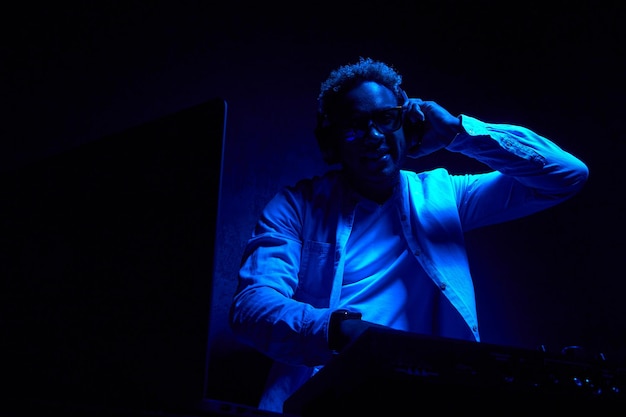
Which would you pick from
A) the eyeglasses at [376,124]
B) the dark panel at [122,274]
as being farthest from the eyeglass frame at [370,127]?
the dark panel at [122,274]

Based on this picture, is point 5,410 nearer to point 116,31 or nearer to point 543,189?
point 543,189

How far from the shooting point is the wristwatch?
3.79 feet

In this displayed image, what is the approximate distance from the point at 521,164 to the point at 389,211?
0.44 m

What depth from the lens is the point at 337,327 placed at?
117 centimetres

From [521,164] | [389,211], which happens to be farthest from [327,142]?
[521,164]

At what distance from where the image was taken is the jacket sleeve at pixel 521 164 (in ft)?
5.46

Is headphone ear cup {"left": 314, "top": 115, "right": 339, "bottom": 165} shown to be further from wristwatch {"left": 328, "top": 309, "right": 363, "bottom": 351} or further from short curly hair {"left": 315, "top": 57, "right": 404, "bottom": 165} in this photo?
wristwatch {"left": 328, "top": 309, "right": 363, "bottom": 351}

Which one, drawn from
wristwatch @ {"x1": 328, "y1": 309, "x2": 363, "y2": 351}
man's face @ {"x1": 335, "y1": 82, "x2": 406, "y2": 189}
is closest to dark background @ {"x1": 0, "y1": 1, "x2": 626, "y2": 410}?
man's face @ {"x1": 335, "y1": 82, "x2": 406, "y2": 189}

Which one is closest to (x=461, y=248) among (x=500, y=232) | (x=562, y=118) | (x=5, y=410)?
(x=500, y=232)

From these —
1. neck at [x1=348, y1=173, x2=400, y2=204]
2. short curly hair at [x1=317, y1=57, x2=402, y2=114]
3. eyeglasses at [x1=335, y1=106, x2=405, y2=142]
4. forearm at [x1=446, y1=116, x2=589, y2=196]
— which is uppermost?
short curly hair at [x1=317, y1=57, x2=402, y2=114]

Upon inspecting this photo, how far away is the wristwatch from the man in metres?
0.32

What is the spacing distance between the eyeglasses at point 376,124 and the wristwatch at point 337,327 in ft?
2.44

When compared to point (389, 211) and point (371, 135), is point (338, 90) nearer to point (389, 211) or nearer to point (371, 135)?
point (371, 135)

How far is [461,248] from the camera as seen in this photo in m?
1.78
